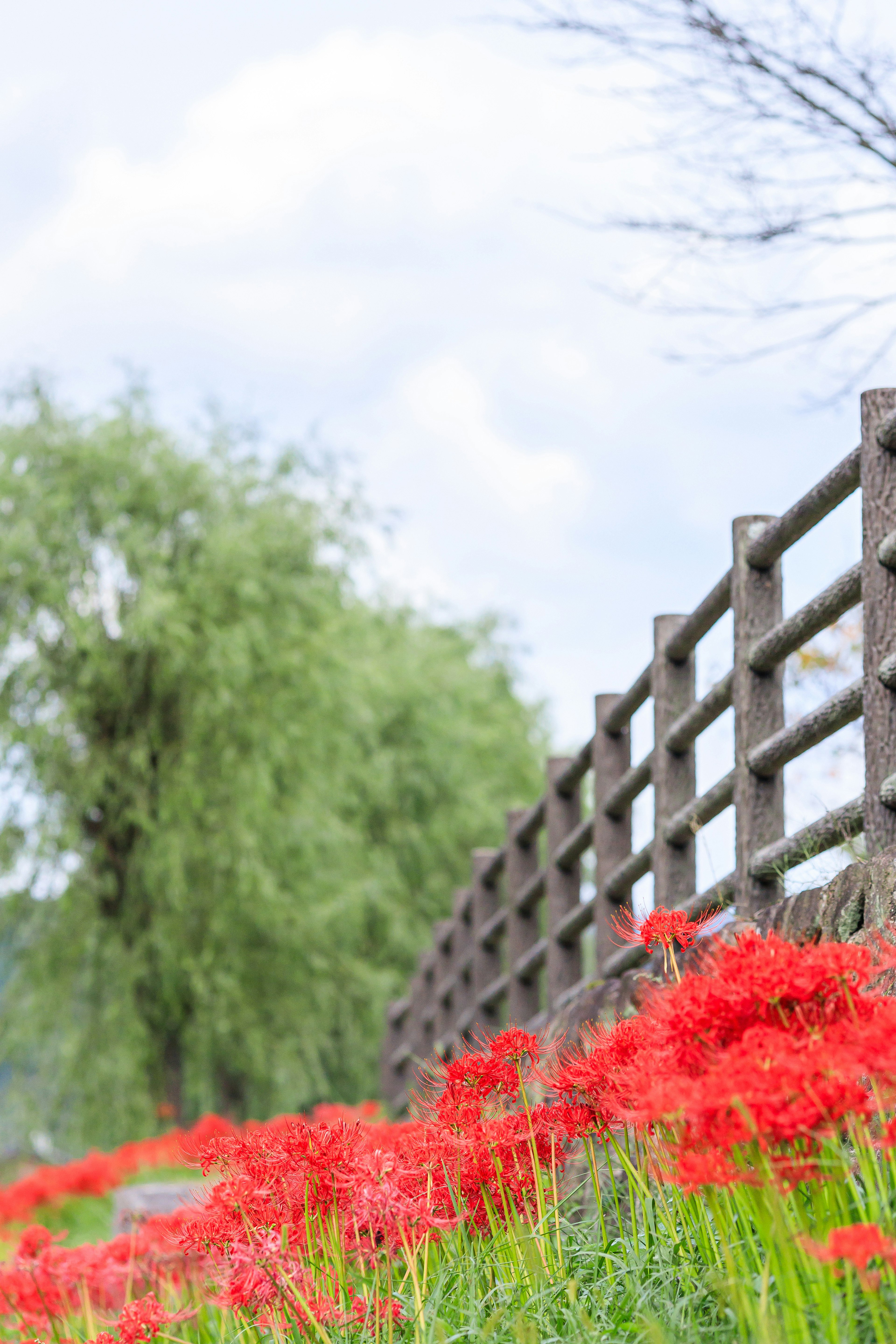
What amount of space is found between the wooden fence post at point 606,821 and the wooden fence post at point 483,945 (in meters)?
1.93

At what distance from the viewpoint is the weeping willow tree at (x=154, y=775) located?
9.34 metres

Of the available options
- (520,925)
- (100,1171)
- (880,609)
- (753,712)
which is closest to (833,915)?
(880,609)

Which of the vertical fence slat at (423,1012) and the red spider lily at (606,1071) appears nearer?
the red spider lily at (606,1071)

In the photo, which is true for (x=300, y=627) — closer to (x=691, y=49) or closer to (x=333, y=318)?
(x=333, y=318)

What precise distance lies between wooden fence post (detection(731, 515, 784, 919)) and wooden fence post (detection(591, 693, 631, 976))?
134cm

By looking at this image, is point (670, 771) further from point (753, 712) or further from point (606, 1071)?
point (606, 1071)

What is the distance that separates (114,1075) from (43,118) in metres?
6.71

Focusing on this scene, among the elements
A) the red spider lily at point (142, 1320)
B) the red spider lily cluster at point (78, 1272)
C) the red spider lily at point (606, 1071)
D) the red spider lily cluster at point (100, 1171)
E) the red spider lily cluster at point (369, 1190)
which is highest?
the red spider lily at point (606, 1071)

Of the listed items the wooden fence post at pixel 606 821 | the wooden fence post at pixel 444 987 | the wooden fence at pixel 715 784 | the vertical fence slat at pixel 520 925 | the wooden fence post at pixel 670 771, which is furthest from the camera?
the wooden fence post at pixel 444 987

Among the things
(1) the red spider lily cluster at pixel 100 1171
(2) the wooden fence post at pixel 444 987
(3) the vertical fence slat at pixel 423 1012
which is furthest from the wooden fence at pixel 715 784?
(3) the vertical fence slat at pixel 423 1012

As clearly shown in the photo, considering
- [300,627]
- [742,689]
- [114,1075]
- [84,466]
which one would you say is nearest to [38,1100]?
[114,1075]

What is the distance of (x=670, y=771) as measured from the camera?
411cm

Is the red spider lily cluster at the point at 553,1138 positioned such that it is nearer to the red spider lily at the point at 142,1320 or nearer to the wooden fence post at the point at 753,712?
the red spider lily at the point at 142,1320

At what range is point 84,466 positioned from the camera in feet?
32.0
